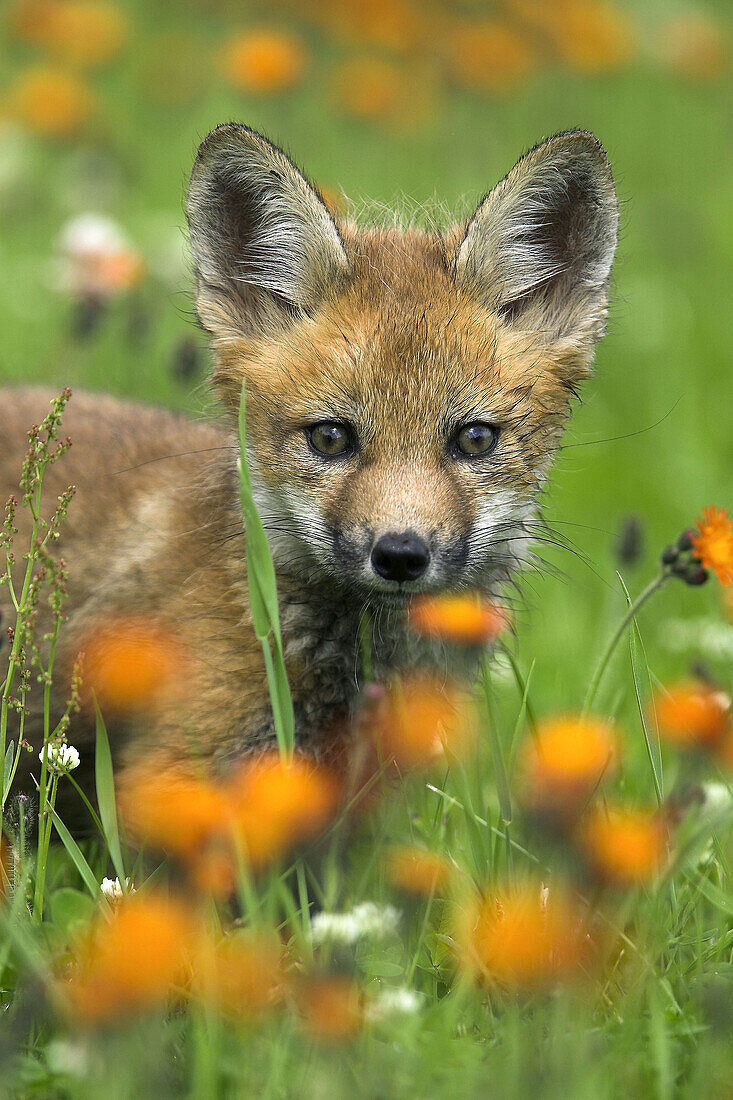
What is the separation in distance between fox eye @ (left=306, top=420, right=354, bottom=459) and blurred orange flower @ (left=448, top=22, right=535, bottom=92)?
706 centimetres

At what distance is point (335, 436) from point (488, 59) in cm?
713

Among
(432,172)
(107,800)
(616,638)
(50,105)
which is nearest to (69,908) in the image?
(107,800)

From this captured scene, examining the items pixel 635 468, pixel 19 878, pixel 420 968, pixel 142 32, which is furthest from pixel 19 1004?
pixel 142 32

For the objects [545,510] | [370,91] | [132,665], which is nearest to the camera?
[132,665]

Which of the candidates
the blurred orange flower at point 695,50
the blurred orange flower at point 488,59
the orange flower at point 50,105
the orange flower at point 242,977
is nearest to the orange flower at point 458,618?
the orange flower at point 242,977

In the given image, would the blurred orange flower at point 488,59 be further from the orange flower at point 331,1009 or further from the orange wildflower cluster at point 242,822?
the orange flower at point 331,1009

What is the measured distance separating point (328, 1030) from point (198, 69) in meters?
9.39

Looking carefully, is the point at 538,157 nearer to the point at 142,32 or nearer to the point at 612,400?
the point at 612,400

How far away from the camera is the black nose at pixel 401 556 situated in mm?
2711

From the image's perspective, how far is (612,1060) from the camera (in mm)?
2047

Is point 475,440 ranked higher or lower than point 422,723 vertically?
higher

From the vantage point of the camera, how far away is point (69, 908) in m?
2.58

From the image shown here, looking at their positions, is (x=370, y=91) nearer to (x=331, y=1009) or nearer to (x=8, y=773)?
(x=8, y=773)

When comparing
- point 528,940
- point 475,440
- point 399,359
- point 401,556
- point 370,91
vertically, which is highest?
point 370,91
